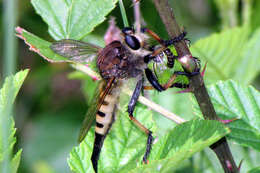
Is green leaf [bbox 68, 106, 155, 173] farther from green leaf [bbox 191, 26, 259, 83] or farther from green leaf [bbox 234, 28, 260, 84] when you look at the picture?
green leaf [bbox 234, 28, 260, 84]

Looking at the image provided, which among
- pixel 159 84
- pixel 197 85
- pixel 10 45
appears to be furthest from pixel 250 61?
pixel 10 45

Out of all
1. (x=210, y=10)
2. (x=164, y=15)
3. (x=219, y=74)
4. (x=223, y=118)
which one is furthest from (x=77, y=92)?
(x=164, y=15)

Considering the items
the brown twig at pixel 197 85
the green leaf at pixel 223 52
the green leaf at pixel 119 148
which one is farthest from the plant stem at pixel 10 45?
the green leaf at pixel 223 52

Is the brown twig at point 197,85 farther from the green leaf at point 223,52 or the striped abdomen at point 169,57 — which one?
the green leaf at point 223,52

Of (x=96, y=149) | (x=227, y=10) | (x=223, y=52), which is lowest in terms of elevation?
(x=96, y=149)

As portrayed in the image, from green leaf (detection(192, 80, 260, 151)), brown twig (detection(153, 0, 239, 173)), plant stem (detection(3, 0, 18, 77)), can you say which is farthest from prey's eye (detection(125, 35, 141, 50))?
plant stem (detection(3, 0, 18, 77))

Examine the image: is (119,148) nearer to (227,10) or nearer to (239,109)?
(239,109)
